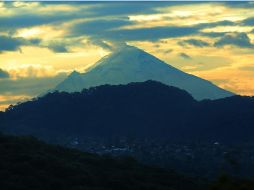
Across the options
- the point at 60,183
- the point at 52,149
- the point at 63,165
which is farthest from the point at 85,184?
the point at 52,149

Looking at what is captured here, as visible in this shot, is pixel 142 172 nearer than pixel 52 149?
Yes

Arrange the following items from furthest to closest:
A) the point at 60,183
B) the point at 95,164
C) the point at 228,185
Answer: the point at 95,164
the point at 60,183
the point at 228,185

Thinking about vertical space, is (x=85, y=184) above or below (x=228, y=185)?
below

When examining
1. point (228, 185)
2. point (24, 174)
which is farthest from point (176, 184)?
point (228, 185)

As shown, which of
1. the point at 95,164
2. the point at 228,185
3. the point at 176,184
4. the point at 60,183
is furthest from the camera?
the point at 95,164

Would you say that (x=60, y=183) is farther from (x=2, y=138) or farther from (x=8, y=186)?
(x=2, y=138)

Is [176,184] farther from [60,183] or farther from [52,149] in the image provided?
[52,149]
